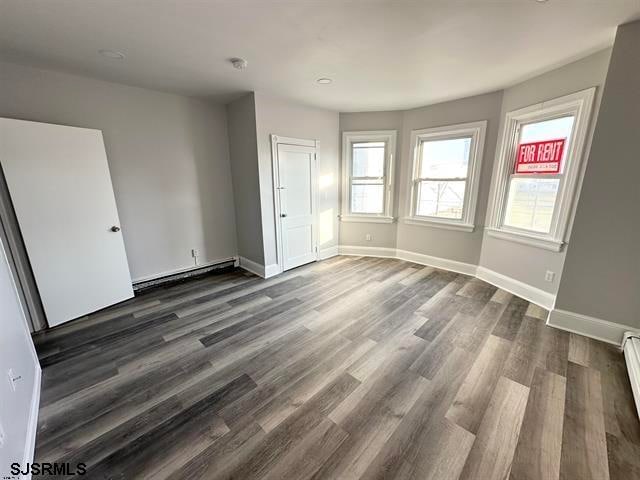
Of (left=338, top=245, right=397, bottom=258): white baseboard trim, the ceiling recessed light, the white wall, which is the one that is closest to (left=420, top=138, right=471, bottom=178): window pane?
(left=338, top=245, right=397, bottom=258): white baseboard trim

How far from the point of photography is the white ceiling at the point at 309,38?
5.53ft

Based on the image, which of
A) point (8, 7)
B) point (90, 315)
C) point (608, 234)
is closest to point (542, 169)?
point (608, 234)

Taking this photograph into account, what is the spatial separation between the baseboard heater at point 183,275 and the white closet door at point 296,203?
103cm

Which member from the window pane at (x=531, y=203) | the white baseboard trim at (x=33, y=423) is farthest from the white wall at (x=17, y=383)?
the window pane at (x=531, y=203)

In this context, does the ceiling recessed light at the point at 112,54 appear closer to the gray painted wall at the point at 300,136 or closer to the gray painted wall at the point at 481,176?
the gray painted wall at the point at 300,136

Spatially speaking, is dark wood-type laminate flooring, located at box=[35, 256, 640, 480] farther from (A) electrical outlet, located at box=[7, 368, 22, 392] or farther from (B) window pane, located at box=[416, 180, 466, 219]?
(B) window pane, located at box=[416, 180, 466, 219]

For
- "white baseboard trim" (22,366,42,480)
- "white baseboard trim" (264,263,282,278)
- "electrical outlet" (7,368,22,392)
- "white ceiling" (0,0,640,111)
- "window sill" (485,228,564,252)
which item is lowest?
"white baseboard trim" (22,366,42,480)

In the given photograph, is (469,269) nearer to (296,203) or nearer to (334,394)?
(296,203)

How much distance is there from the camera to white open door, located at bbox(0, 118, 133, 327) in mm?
2377

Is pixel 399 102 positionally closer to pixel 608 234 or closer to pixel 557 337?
pixel 608 234

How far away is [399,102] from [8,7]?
151 inches

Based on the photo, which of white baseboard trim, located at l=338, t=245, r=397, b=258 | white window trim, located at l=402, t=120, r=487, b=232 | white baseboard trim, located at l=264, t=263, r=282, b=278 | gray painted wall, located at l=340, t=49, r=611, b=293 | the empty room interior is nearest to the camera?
the empty room interior

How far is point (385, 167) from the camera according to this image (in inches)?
173

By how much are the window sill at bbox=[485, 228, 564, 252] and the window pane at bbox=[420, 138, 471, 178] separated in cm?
93
